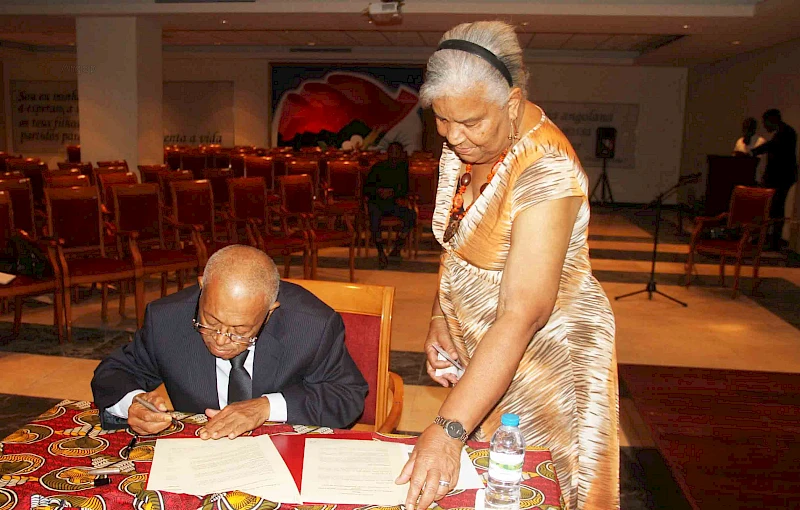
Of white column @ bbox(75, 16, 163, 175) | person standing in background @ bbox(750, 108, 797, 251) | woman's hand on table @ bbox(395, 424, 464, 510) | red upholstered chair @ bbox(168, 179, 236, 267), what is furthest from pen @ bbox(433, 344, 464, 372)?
white column @ bbox(75, 16, 163, 175)

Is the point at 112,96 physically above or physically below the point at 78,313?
above

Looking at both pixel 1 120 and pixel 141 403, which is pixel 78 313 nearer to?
pixel 141 403

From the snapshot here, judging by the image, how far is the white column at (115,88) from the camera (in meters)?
10.6

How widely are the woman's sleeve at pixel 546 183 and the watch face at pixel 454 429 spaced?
1.37 ft

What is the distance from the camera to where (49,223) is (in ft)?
17.6

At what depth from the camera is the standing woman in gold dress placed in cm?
135

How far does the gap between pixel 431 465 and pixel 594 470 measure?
53 centimetres

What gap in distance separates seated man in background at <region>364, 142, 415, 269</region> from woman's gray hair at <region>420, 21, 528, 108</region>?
668 cm

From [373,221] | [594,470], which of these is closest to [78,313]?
[373,221]

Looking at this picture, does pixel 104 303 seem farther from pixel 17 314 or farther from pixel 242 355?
pixel 242 355

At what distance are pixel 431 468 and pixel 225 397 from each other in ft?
2.72

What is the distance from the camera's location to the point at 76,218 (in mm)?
5512

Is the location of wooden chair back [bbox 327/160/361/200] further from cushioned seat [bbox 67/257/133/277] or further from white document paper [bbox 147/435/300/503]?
white document paper [bbox 147/435/300/503]

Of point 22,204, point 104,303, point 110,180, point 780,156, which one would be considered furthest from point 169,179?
point 780,156
